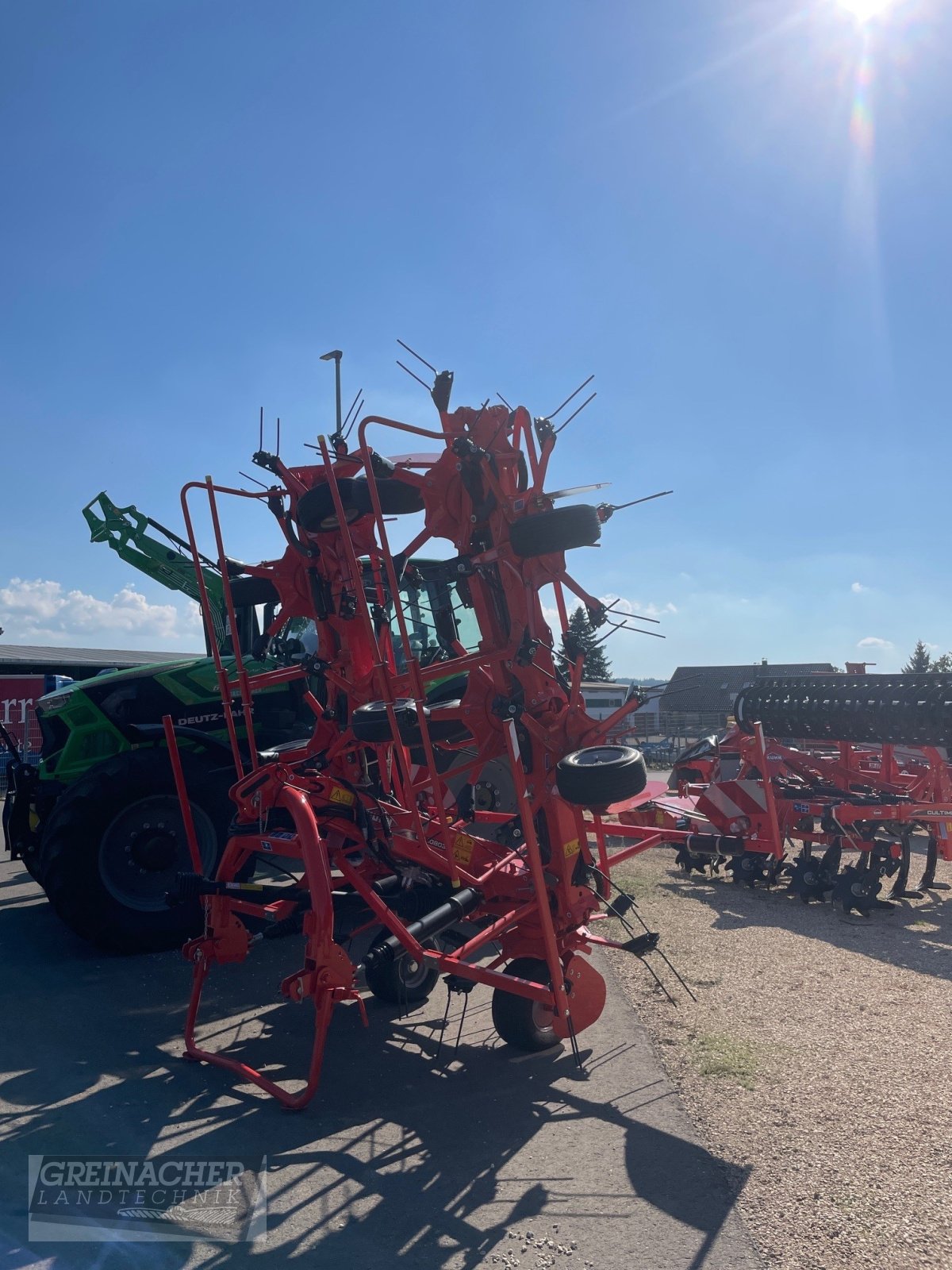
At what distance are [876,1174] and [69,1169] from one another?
288cm

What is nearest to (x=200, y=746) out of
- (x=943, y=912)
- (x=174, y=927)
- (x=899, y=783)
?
(x=174, y=927)

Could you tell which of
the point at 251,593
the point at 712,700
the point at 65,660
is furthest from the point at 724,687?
the point at 251,593

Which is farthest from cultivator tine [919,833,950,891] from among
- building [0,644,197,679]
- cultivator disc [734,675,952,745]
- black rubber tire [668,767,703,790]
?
building [0,644,197,679]

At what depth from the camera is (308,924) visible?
3.68 metres

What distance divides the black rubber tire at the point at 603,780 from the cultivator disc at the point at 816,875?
4.86m

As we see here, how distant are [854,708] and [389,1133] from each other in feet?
20.2

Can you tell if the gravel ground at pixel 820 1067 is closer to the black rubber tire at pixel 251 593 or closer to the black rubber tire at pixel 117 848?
the black rubber tire at pixel 117 848

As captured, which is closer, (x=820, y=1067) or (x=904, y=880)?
(x=820, y=1067)

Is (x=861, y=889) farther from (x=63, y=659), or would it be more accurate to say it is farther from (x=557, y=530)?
(x=63, y=659)

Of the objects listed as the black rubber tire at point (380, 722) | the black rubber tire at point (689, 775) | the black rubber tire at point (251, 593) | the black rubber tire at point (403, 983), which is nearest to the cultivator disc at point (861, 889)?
the black rubber tire at point (689, 775)

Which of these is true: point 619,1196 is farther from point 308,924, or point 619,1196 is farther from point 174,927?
point 174,927

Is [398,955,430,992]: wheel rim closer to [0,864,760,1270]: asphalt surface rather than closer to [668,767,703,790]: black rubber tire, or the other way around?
[0,864,760,1270]: asphalt surface

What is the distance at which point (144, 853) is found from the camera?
630 cm

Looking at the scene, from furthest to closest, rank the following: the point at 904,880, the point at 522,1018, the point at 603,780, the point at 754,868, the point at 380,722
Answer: the point at 754,868
the point at 904,880
the point at 380,722
the point at 522,1018
the point at 603,780
